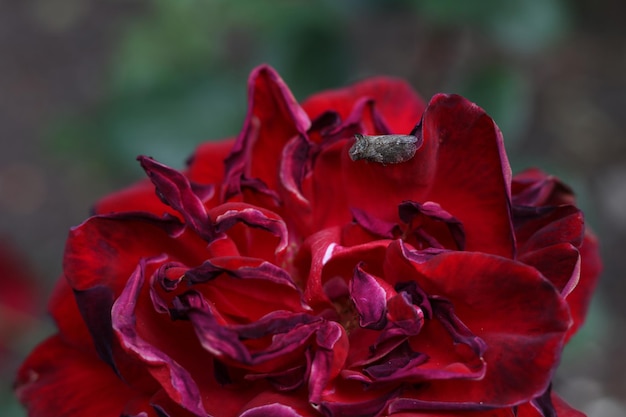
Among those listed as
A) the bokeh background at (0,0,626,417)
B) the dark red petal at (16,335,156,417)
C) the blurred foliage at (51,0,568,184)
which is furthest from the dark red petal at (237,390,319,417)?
the blurred foliage at (51,0,568,184)

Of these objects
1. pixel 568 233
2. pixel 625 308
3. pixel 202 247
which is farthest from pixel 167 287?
pixel 625 308

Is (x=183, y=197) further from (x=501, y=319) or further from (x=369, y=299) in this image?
(x=501, y=319)

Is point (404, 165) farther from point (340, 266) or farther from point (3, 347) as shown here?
point (3, 347)

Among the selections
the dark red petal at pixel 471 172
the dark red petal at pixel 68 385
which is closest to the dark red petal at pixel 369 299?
the dark red petal at pixel 471 172

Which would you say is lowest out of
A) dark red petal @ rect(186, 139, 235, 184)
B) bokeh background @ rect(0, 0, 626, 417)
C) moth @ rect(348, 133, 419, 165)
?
bokeh background @ rect(0, 0, 626, 417)

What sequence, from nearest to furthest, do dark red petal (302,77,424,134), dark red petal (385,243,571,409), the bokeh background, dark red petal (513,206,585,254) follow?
dark red petal (385,243,571,409) → dark red petal (513,206,585,254) → dark red petal (302,77,424,134) → the bokeh background

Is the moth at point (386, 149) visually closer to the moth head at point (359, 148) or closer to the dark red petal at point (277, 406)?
the moth head at point (359, 148)

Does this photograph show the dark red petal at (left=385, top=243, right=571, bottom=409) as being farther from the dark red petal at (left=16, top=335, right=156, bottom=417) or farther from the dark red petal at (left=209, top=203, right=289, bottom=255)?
the dark red petal at (left=16, top=335, right=156, bottom=417)
